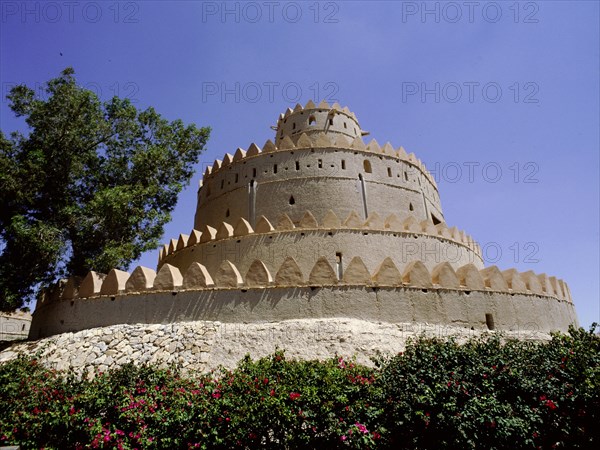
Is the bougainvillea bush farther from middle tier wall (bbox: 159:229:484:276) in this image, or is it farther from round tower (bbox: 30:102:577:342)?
middle tier wall (bbox: 159:229:484:276)

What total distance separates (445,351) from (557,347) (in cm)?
270

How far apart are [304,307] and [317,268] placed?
135cm

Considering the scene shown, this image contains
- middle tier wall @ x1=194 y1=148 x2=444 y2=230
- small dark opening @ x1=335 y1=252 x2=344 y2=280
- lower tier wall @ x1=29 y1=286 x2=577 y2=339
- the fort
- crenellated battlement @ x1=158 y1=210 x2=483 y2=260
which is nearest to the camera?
lower tier wall @ x1=29 y1=286 x2=577 y2=339

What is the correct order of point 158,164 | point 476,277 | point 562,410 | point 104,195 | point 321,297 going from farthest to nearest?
point 158,164 → point 104,195 → point 476,277 → point 321,297 → point 562,410

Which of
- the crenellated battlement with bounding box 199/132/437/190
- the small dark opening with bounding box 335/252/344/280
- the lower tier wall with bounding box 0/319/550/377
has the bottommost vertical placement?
the lower tier wall with bounding box 0/319/550/377

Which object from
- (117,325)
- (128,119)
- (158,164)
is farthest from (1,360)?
(128,119)

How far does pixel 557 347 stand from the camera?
336 inches

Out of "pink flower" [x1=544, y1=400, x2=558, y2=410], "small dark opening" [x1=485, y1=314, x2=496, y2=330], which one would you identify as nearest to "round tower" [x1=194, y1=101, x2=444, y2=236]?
"small dark opening" [x1=485, y1=314, x2=496, y2=330]

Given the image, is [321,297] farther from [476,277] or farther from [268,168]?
[268,168]

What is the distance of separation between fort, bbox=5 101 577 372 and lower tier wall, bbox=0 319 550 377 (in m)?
0.23

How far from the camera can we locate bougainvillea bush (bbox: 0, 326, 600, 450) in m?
6.82

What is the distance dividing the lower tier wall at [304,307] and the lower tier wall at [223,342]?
11.4 inches

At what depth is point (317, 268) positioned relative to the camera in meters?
12.4

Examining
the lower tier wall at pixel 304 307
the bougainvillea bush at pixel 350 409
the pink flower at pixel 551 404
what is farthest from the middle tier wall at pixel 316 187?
the pink flower at pixel 551 404
